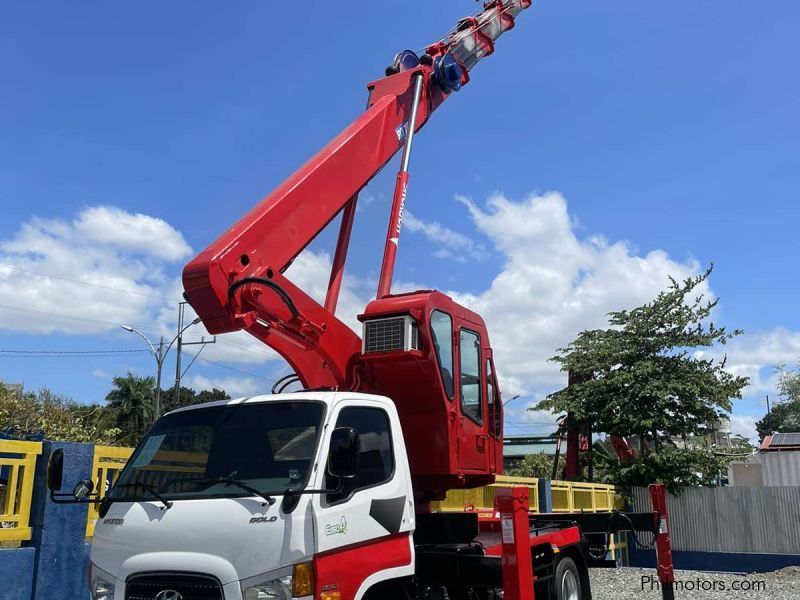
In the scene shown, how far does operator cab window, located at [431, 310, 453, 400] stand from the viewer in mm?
6590

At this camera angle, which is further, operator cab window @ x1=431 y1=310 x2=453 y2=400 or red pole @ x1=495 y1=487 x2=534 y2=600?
operator cab window @ x1=431 y1=310 x2=453 y2=400

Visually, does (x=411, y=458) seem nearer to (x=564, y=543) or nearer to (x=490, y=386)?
(x=490, y=386)

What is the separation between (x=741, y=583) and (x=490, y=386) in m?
11.5

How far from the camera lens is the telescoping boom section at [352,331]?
5992 millimetres

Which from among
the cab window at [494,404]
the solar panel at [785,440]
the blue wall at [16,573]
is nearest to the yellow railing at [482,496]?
the cab window at [494,404]

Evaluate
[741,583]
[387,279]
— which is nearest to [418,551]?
[387,279]

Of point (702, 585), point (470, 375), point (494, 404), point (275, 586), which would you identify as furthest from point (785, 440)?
point (275, 586)

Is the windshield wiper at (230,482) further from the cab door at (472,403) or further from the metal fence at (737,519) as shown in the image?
the metal fence at (737,519)

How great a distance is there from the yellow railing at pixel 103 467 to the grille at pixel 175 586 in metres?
3.46

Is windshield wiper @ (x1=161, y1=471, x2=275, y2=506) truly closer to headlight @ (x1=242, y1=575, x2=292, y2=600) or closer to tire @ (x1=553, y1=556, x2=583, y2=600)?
headlight @ (x1=242, y1=575, x2=292, y2=600)

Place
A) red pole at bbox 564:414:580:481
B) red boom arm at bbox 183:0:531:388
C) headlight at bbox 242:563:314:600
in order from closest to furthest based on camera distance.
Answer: headlight at bbox 242:563:314:600, red boom arm at bbox 183:0:531:388, red pole at bbox 564:414:580:481

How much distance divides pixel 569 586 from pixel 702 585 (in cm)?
894

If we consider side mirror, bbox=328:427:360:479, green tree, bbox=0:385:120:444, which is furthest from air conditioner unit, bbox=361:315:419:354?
green tree, bbox=0:385:120:444

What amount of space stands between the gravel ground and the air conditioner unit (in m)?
8.27
